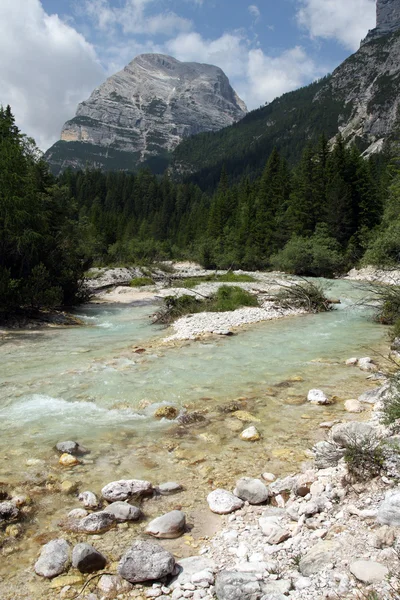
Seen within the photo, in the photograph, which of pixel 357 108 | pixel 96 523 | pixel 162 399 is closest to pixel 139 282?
pixel 162 399

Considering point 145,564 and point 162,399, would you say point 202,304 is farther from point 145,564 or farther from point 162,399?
point 145,564

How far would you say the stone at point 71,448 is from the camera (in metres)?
5.87

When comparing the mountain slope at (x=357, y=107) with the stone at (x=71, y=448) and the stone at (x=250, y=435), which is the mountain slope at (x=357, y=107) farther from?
the stone at (x=71, y=448)

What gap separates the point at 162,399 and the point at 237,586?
547cm

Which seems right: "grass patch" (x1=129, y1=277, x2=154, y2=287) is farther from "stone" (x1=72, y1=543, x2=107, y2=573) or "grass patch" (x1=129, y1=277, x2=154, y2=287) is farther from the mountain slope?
the mountain slope

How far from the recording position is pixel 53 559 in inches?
145

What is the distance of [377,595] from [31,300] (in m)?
19.3

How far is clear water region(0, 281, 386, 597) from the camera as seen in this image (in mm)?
5539

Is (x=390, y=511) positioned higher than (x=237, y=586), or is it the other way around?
(x=390, y=511)

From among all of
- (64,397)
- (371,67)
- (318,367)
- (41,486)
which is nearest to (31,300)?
(64,397)

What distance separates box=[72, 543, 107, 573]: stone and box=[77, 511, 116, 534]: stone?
47 cm

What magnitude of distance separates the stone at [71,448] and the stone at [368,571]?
4.15 metres

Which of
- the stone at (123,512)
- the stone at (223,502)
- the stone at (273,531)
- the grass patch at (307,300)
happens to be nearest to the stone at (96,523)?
the stone at (123,512)

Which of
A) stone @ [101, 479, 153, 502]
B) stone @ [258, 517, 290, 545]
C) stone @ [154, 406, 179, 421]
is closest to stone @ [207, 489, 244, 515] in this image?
stone @ [258, 517, 290, 545]
